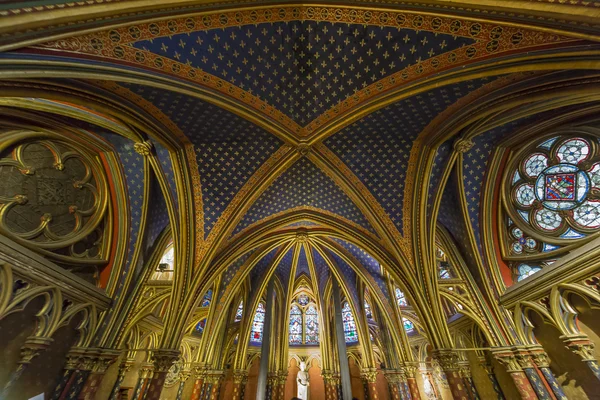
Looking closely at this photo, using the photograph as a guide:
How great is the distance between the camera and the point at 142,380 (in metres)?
12.8

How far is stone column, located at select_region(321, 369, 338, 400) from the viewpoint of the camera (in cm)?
1322

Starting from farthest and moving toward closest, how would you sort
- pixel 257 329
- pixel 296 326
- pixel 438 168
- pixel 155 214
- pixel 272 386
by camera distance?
1. pixel 296 326
2. pixel 257 329
3. pixel 272 386
4. pixel 155 214
5. pixel 438 168

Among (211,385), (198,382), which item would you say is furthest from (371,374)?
(198,382)

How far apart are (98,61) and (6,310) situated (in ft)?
17.3

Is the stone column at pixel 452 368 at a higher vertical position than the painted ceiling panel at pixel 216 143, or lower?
lower

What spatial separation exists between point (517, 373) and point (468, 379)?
691 centimetres

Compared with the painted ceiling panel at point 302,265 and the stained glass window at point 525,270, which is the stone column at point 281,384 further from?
the stained glass window at point 525,270

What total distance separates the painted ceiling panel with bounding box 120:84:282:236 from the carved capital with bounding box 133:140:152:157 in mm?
1002

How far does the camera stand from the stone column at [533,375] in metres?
6.39

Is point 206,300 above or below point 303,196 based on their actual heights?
below

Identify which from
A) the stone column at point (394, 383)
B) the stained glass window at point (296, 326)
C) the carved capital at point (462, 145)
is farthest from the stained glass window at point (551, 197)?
the stained glass window at point (296, 326)

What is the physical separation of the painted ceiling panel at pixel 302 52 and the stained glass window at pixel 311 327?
59.2 feet

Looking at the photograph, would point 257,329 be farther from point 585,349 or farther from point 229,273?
point 585,349

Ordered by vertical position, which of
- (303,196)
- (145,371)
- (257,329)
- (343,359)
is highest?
(303,196)
